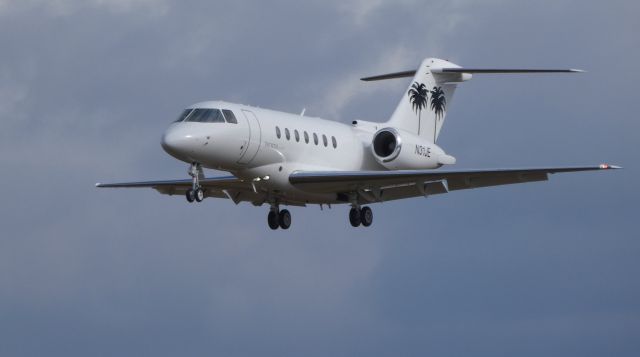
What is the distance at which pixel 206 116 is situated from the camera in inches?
1356

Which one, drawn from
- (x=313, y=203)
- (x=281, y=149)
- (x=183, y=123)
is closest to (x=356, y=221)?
(x=313, y=203)

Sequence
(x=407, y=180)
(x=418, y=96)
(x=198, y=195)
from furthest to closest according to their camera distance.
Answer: (x=418, y=96)
(x=407, y=180)
(x=198, y=195)

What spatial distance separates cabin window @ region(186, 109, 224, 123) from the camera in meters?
34.3

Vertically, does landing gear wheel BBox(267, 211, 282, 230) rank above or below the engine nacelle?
below

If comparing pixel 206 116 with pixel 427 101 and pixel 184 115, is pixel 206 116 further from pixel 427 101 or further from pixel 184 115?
pixel 427 101

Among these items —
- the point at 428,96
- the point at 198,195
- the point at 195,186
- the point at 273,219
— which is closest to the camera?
the point at 198,195

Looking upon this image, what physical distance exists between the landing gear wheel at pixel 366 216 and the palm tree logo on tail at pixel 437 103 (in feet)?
16.8

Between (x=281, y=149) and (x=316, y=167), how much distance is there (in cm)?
146

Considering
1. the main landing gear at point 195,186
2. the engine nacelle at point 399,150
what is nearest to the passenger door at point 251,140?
the main landing gear at point 195,186

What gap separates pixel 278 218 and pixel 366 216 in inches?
91.9

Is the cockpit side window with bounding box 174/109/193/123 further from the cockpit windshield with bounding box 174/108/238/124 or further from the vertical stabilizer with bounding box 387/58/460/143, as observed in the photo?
the vertical stabilizer with bounding box 387/58/460/143

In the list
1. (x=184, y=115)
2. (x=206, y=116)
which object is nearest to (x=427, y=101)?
(x=206, y=116)

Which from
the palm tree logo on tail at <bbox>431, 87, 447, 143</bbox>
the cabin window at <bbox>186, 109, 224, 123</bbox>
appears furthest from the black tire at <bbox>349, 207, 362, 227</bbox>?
the palm tree logo on tail at <bbox>431, 87, 447, 143</bbox>

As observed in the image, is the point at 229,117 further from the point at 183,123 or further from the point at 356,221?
the point at 356,221
